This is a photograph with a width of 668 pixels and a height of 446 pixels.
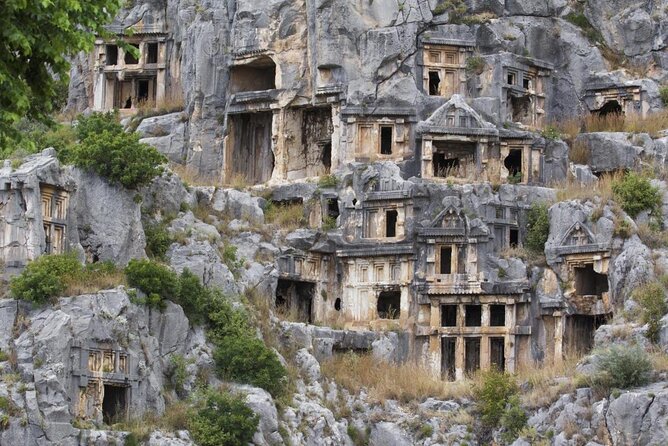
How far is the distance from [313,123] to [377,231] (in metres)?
7.01

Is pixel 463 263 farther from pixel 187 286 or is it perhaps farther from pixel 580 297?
pixel 187 286

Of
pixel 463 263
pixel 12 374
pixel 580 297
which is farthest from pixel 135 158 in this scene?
pixel 580 297

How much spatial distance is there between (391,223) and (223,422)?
1488 cm

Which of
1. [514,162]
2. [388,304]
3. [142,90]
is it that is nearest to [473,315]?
[388,304]

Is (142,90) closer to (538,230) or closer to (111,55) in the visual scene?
(111,55)

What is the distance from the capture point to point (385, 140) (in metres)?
57.9

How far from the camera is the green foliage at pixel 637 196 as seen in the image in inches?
2060

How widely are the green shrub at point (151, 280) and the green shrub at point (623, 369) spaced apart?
12594mm

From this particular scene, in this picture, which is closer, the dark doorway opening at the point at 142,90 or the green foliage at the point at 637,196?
the green foliage at the point at 637,196

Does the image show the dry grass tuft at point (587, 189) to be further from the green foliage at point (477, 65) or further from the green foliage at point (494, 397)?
the green foliage at point (494, 397)

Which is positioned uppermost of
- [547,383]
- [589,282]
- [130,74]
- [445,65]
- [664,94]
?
[130,74]

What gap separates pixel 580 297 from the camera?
52.2m

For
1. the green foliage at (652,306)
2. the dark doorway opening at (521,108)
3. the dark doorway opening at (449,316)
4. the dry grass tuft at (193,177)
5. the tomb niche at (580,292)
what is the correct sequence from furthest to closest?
the dark doorway opening at (521,108) → the dry grass tuft at (193,177) → the dark doorway opening at (449,316) → the tomb niche at (580,292) → the green foliage at (652,306)

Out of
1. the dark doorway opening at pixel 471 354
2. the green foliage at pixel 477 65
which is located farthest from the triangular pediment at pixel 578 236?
the green foliage at pixel 477 65
